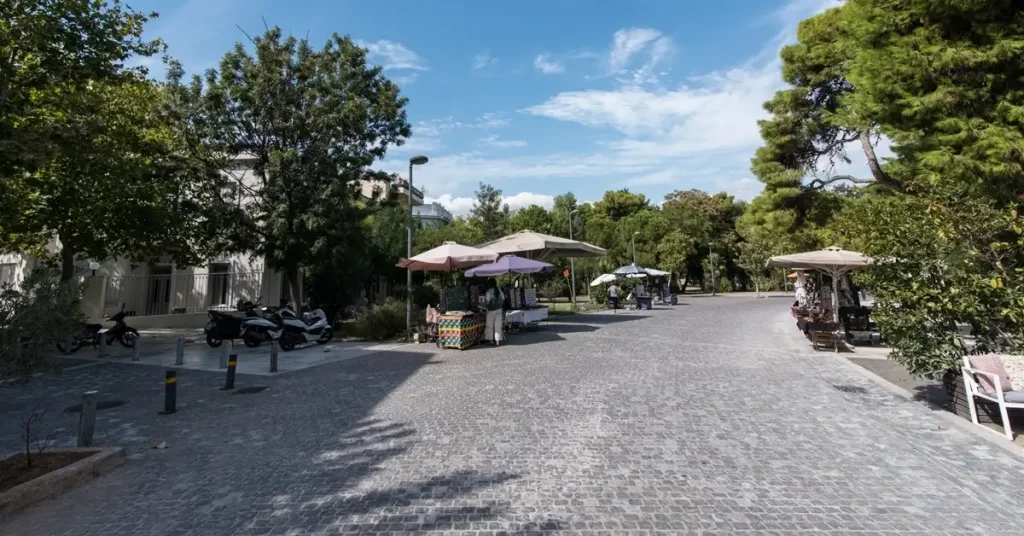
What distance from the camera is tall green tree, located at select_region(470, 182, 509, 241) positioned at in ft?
119

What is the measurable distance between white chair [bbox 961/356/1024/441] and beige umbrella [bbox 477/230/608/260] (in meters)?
10.7

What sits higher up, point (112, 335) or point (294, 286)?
point (294, 286)

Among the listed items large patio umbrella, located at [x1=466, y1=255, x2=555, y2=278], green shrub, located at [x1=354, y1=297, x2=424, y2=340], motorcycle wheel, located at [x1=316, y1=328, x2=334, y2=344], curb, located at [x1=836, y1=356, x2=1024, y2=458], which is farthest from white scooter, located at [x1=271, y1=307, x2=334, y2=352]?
curb, located at [x1=836, y1=356, x2=1024, y2=458]

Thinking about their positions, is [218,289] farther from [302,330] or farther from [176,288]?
[302,330]

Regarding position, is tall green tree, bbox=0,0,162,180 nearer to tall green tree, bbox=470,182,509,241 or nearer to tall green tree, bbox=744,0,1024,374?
tall green tree, bbox=744,0,1024,374

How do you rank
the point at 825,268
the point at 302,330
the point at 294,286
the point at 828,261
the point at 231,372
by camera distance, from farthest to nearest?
the point at 294,286 < the point at 302,330 < the point at 825,268 < the point at 828,261 < the point at 231,372

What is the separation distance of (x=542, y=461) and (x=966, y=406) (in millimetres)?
5201

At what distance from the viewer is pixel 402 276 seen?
27062mm

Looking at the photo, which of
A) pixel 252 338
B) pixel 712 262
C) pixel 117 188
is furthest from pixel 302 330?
pixel 712 262

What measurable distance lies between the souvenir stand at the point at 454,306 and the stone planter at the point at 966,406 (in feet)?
29.6

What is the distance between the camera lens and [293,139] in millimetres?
16328

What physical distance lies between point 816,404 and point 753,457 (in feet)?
8.60

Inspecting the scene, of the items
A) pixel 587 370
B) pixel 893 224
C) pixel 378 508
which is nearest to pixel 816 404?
pixel 893 224

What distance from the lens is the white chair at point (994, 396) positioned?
5006 millimetres
